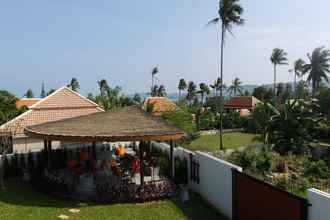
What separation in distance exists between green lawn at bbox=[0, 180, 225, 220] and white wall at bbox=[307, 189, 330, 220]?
4283 millimetres

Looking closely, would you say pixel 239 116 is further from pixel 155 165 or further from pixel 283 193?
pixel 283 193

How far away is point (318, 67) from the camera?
61156 mm

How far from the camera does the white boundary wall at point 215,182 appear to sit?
37.0ft

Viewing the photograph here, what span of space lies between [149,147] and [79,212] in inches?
313

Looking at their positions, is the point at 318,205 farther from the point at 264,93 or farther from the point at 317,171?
the point at 264,93

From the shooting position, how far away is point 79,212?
11.6 metres

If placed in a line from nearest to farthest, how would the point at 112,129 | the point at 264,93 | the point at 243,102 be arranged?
the point at 112,129
the point at 243,102
the point at 264,93

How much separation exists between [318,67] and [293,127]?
4451 centimetres

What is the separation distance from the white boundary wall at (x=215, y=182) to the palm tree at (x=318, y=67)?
2080 inches

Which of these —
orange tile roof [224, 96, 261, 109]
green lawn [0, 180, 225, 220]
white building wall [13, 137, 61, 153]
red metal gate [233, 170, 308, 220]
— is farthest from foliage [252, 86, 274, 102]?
red metal gate [233, 170, 308, 220]

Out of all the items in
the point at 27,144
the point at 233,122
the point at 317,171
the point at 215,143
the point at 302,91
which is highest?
the point at 302,91

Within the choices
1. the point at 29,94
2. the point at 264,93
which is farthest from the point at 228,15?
the point at 29,94

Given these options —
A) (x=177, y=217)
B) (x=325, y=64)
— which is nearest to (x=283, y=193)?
(x=177, y=217)

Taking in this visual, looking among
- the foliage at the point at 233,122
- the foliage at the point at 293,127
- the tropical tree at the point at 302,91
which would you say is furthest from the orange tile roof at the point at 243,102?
the foliage at the point at 293,127
